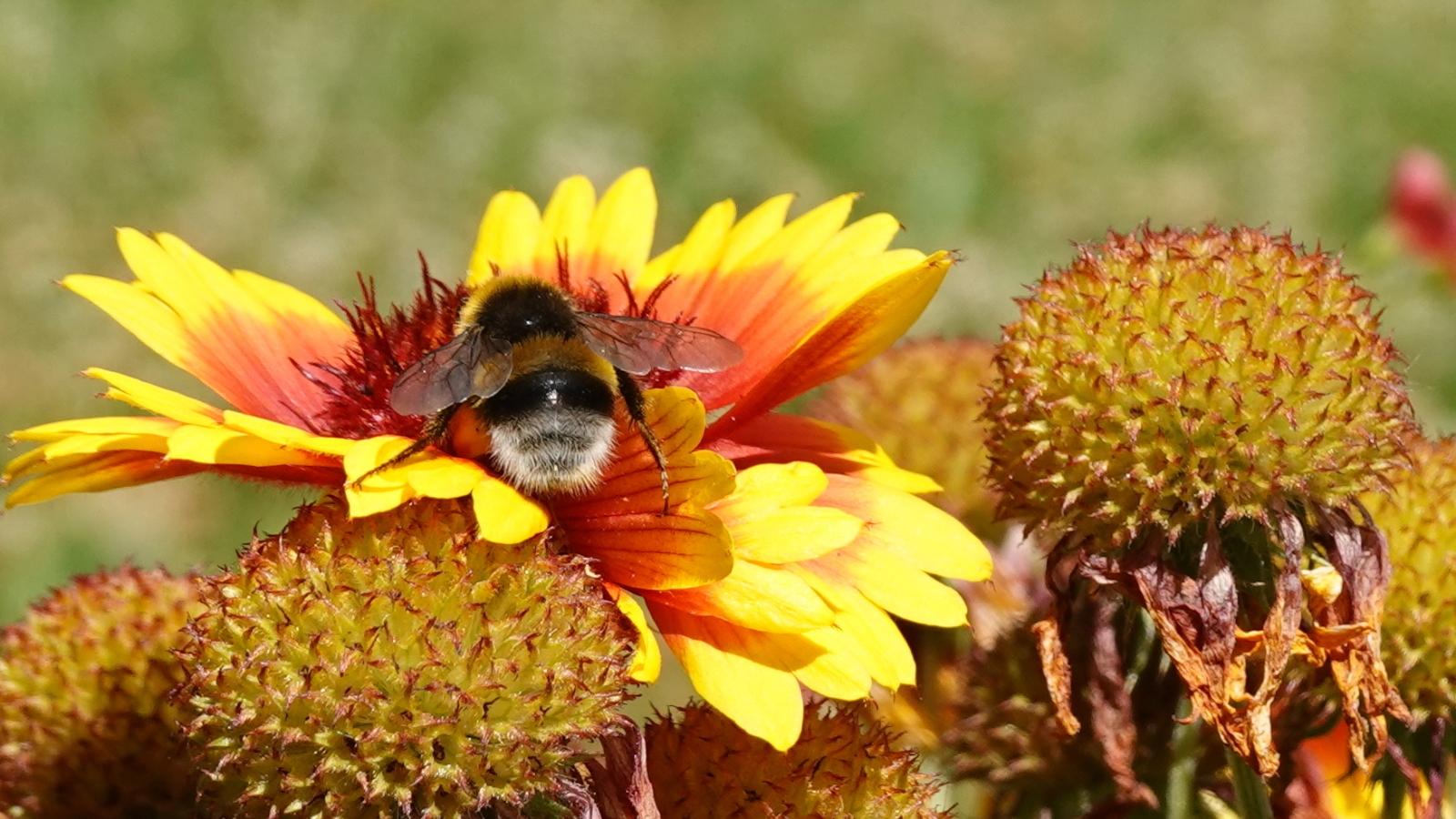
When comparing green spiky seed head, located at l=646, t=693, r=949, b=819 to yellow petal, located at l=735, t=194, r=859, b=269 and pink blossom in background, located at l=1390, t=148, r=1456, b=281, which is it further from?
pink blossom in background, located at l=1390, t=148, r=1456, b=281

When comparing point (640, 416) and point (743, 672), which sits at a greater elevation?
point (640, 416)

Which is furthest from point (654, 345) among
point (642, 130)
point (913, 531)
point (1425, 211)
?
point (642, 130)

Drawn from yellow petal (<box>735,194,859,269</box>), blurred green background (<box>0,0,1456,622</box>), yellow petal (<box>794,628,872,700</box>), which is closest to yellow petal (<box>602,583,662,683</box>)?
yellow petal (<box>794,628,872,700</box>)

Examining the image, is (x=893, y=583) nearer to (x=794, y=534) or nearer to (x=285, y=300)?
(x=794, y=534)

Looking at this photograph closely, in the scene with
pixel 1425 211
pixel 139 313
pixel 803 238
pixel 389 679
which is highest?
pixel 1425 211

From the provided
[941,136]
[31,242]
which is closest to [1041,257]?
[941,136]

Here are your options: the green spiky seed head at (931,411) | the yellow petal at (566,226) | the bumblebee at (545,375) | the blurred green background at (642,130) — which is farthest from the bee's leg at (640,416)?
the blurred green background at (642,130)

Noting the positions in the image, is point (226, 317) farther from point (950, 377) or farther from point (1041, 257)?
point (1041, 257)
